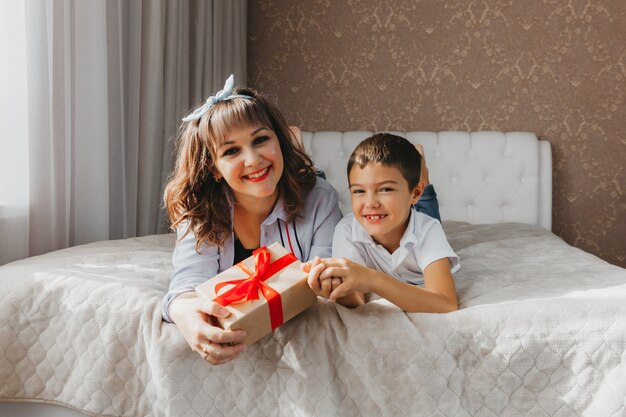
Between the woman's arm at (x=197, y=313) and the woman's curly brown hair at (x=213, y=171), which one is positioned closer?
the woman's arm at (x=197, y=313)

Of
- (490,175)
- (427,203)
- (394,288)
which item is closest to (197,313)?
(394,288)

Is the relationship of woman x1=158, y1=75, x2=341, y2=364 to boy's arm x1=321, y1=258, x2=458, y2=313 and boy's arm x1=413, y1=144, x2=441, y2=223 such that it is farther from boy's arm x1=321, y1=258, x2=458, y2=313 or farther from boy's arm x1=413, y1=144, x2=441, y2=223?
boy's arm x1=413, y1=144, x2=441, y2=223

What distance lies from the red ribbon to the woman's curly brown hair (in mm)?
302

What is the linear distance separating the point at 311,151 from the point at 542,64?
1.29 meters

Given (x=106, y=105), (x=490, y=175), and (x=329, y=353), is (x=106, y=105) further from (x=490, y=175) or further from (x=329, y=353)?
(x=490, y=175)

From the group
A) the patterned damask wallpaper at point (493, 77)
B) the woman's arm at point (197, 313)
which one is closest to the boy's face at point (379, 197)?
the woman's arm at point (197, 313)

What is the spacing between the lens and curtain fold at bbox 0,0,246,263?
1.98 meters

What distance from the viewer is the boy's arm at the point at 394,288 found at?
1.27 metres

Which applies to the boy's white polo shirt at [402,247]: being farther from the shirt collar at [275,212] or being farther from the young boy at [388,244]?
the shirt collar at [275,212]

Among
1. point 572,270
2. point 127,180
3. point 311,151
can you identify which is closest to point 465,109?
point 311,151

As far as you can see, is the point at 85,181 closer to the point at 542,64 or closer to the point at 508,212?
the point at 508,212

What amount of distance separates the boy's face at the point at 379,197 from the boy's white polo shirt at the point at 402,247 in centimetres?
5

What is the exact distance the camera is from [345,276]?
1.27 metres

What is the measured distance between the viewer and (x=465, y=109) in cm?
314
